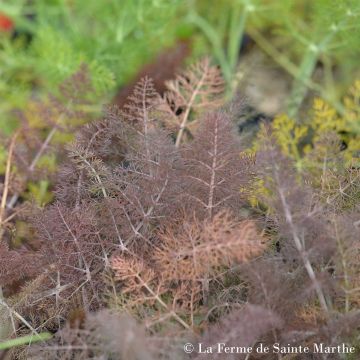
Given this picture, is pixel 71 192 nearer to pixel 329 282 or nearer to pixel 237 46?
pixel 329 282

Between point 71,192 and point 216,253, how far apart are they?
29cm

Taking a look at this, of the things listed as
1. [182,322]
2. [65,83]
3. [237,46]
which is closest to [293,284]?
[182,322]

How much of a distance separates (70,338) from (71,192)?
0.85ft

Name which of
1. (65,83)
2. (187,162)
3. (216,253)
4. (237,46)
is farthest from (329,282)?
(237,46)

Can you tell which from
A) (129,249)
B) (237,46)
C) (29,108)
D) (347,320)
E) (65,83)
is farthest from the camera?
(237,46)

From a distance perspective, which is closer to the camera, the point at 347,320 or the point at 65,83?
the point at 347,320

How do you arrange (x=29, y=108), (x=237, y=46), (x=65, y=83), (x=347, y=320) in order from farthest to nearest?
(x=237, y=46) < (x=29, y=108) < (x=65, y=83) < (x=347, y=320)

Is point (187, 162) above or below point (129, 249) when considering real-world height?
above

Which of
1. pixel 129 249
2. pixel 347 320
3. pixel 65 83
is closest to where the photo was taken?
pixel 347 320

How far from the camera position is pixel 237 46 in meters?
1.36

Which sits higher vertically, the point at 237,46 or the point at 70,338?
the point at 237,46

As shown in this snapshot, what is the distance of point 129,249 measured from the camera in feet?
2.47

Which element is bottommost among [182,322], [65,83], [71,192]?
[182,322]

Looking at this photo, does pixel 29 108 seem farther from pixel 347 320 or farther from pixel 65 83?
pixel 347 320
